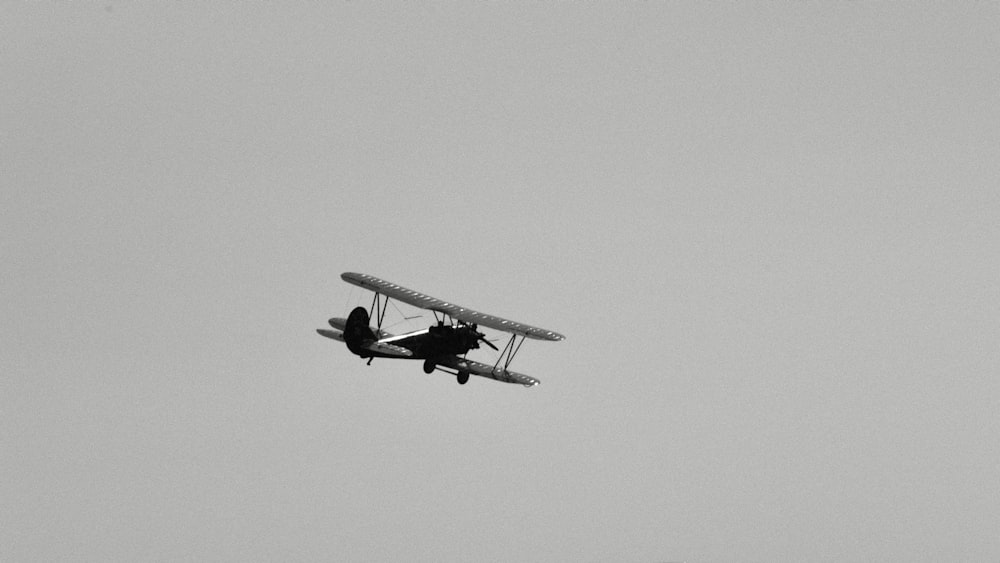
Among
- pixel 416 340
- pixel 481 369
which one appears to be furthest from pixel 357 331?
pixel 481 369

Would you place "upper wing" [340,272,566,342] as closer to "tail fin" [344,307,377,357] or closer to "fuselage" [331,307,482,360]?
"fuselage" [331,307,482,360]

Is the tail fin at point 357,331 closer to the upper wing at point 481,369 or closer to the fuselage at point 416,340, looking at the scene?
the fuselage at point 416,340

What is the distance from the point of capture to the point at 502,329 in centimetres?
8300

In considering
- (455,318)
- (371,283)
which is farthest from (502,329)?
Answer: (371,283)

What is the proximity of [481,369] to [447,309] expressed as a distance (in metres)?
4.13

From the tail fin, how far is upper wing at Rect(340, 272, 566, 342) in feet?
13.3

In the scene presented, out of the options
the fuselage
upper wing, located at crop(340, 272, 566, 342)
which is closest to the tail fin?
the fuselage

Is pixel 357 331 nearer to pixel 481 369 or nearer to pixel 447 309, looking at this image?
pixel 447 309

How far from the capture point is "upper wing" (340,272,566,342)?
3273 inches

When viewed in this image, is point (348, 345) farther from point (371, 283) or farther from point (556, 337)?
point (556, 337)

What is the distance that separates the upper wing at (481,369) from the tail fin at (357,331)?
5490 millimetres

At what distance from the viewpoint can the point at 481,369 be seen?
278 ft

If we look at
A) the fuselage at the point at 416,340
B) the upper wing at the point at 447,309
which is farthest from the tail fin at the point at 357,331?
the upper wing at the point at 447,309

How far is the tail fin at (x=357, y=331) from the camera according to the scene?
80.2 metres
